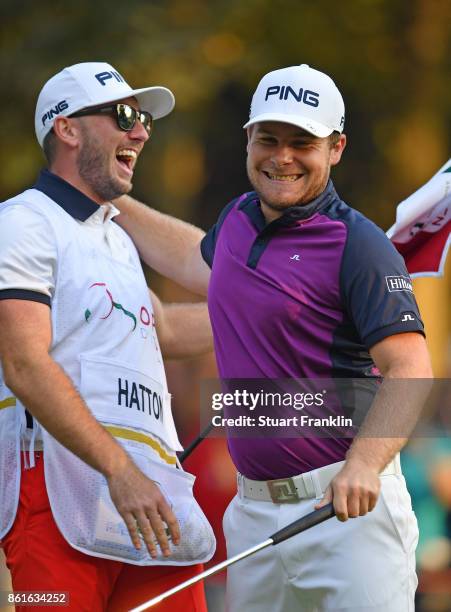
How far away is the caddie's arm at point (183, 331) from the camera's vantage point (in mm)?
5727

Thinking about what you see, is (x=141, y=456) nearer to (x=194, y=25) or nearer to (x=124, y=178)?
(x=124, y=178)

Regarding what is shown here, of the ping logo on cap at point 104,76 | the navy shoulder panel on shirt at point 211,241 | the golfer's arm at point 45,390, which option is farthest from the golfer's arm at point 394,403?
the ping logo on cap at point 104,76

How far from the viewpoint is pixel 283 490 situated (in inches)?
199

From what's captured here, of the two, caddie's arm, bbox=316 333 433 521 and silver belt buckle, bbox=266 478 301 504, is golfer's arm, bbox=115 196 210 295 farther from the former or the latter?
caddie's arm, bbox=316 333 433 521

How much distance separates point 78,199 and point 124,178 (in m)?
0.26

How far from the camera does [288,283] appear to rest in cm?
498

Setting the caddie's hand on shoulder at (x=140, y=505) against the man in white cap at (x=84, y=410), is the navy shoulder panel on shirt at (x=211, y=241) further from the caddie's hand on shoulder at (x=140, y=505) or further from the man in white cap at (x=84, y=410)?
the caddie's hand on shoulder at (x=140, y=505)

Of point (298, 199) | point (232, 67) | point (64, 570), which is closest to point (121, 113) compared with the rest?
point (298, 199)

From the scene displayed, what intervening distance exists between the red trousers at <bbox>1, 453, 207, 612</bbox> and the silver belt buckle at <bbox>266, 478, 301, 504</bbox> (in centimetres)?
45

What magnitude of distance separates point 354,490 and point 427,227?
1.91 metres

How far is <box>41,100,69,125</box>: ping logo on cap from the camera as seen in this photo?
538 centimetres

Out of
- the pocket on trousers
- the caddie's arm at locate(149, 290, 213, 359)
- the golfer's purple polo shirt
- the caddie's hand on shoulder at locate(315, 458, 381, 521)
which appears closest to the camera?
the caddie's hand on shoulder at locate(315, 458, 381, 521)

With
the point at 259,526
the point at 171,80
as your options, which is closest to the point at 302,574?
the point at 259,526
